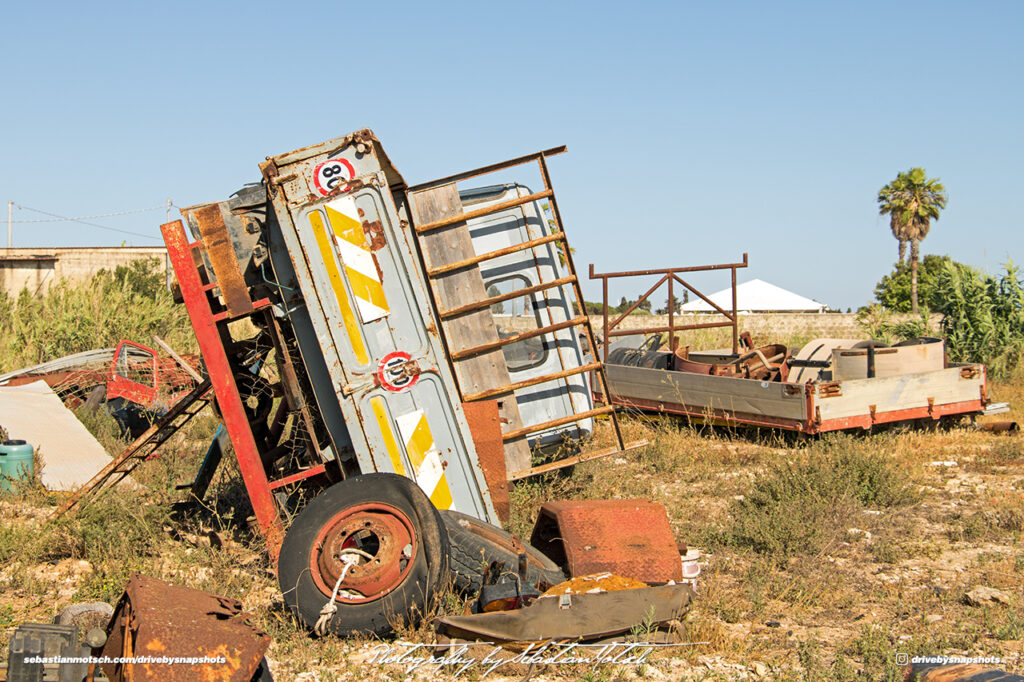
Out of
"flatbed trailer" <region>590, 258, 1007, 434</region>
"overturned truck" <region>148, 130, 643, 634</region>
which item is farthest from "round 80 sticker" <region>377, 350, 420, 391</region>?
"flatbed trailer" <region>590, 258, 1007, 434</region>

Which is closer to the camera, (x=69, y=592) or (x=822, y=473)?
(x=69, y=592)

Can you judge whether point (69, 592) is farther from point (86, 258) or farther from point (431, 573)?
Answer: point (86, 258)

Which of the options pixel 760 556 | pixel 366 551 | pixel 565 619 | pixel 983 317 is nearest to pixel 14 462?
pixel 366 551

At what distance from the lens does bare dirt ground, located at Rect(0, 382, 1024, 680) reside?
434 cm

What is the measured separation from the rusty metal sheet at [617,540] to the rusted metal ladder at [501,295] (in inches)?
51.6

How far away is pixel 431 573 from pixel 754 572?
238 centimetres

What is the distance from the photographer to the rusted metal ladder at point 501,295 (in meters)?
6.68

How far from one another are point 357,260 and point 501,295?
1.48m

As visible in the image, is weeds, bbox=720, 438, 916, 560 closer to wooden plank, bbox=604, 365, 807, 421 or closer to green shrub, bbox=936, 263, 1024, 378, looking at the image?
wooden plank, bbox=604, 365, 807, 421

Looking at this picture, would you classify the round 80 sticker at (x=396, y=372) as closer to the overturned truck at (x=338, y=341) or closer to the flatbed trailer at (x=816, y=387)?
the overturned truck at (x=338, y=341)

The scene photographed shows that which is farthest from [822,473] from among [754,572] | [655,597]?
[655,597]

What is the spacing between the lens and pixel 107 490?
6711mm

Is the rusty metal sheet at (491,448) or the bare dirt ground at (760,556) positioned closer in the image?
the bare dirt ground at (760,556)

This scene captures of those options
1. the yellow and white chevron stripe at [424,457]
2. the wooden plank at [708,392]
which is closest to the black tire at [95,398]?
the wooden plank at [708,392]
